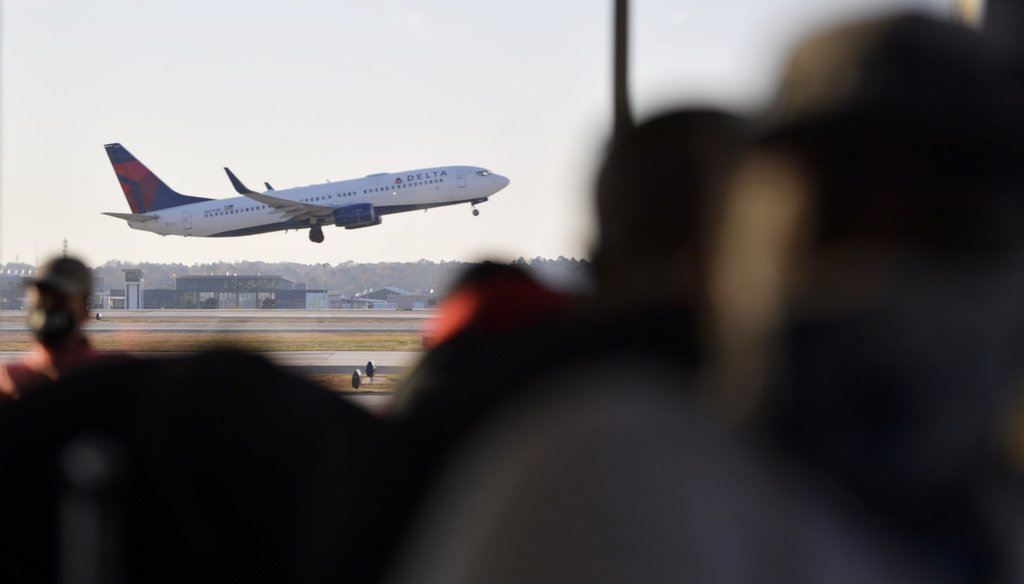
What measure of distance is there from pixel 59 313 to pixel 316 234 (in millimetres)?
29721

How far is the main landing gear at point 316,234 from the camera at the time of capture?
103 feet

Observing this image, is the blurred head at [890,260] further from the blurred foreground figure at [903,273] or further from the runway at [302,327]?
the runway at [302,327]

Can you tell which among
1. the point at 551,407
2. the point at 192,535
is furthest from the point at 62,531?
the point at 551,407

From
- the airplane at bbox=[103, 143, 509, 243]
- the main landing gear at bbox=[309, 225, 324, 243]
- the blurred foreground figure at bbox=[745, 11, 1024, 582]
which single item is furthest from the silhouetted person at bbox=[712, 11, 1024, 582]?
the main landing gear at bbox=[309, 225, 324, 243]

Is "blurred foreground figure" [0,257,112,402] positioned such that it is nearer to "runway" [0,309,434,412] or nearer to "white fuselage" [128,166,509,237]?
"runway" [0,309,434,412]

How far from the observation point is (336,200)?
31844 mm

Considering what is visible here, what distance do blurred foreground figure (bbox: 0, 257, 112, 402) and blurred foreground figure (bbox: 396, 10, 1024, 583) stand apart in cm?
200

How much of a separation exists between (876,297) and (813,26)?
0.72ft

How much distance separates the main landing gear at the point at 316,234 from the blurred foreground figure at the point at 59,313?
94.2ft

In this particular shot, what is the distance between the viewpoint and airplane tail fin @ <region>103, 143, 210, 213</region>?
3497 centimetres

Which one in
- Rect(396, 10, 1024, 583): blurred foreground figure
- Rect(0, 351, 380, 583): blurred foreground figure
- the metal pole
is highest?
the metal pole

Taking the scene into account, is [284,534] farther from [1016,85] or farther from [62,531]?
[1016,85]

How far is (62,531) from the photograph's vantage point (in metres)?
1.27

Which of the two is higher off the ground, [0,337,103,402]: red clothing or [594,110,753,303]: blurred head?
[594,110,753,303]: blurred head
